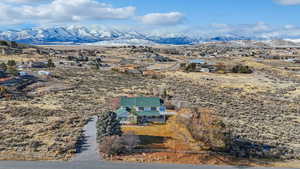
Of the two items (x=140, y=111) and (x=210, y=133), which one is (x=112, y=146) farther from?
(x=140, y=111)

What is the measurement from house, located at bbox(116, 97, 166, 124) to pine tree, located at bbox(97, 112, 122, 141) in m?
5.83

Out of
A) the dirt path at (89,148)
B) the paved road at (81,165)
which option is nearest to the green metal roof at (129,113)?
the dirt path at (89,148)

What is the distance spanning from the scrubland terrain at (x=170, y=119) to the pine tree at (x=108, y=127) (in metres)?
2.62

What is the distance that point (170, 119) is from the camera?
3947cm

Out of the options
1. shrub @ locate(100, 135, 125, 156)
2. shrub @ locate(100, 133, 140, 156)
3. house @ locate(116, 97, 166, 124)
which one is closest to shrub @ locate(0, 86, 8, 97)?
house @ locate(116, 97, 166, 124)

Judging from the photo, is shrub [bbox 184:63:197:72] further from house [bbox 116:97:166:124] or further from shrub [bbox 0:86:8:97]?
house [bbox 116:97:166:124]

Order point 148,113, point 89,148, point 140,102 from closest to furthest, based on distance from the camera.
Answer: point 89,148 → point 148,113 → point 140,102

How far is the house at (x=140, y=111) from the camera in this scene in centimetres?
3713

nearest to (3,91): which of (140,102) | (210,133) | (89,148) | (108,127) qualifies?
(140,102)

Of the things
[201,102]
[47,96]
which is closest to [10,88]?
[47,96]

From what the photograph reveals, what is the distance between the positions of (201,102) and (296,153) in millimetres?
23484

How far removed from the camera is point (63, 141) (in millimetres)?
30734

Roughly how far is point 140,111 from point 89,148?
446 inches

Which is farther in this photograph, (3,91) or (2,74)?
(2,74)
